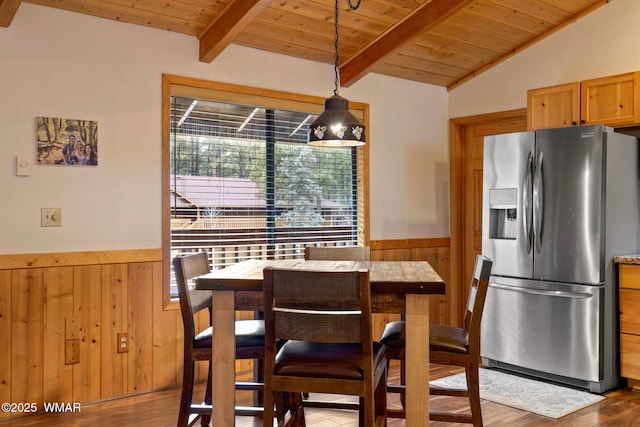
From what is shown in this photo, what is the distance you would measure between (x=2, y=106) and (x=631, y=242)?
4.09 meters

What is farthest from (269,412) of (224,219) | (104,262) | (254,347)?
(224,219)

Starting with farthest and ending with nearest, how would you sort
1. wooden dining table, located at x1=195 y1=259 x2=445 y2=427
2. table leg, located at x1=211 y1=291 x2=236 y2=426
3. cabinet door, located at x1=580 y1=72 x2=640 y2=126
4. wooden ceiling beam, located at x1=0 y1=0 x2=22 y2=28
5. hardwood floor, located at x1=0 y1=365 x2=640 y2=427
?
cabinet door, located at x1=580 y1=72 x2=640 y2=126 → hardwood floor, located at x1=0 y1=365 x2=640 y2=427 → wooden ceiling beam, located at x1=0 y1=0 x2=22 y2=28 → table leg, located at x1=211 y1=291 x2=236 y2=426 → wooden dining table, located at x1=195 y1=259 x2=445 y2=427

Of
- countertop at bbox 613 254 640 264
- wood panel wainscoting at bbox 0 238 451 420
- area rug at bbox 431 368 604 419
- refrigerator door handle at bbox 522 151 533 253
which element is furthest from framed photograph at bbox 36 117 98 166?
countertop at bbox 613 254 640 264

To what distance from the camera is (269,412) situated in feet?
7.04

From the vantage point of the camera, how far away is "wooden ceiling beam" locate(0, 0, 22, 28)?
9.45 feet

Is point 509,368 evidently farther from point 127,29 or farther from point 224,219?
point 127,29

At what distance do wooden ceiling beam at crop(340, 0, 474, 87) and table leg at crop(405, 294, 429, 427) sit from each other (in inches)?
87.0

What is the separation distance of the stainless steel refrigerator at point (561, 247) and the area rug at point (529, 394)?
0.11 metres

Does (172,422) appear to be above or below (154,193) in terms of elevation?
below

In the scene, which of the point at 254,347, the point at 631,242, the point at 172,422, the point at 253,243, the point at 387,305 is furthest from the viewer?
the point at 253,243

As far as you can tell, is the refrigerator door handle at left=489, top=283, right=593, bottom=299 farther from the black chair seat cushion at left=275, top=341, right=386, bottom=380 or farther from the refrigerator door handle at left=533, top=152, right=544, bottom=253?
the black chair seat cushion at left=275, top=341, right=386, bottom=380

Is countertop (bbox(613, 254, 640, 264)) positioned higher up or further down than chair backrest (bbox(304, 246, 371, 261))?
further down

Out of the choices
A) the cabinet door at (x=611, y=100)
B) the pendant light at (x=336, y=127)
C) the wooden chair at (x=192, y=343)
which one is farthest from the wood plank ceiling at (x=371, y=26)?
the wooden chair at (x=192, y=343)

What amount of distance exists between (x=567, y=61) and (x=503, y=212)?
1356 mm
